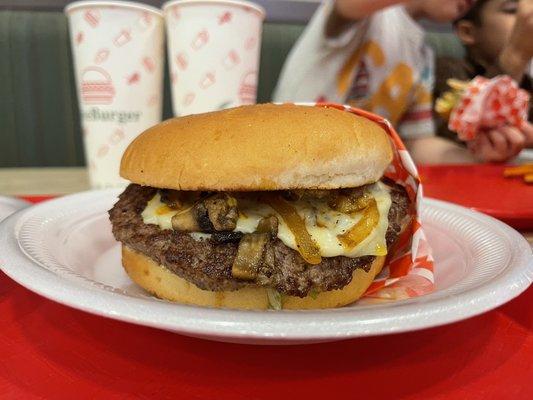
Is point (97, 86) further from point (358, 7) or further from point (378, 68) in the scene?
point (378, 68)

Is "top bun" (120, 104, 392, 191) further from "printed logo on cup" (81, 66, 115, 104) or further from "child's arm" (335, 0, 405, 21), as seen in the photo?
"child's arm" (335, 0, 405, 21)

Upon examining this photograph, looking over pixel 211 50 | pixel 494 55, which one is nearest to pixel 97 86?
pixel 211 50

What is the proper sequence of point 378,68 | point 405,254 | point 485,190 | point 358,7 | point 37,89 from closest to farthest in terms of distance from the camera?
1. point 405,254
2. point 485,190
3. point 358,7
4. point 378,68
5. point 37,89

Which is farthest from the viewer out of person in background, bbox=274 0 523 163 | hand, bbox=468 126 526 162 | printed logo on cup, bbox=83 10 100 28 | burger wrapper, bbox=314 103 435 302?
person in background, bbox=274 0 523 163

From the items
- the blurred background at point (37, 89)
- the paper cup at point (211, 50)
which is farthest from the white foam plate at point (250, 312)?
the blurred background at point (37, 89)

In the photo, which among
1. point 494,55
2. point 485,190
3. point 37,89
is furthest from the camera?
point 494,55

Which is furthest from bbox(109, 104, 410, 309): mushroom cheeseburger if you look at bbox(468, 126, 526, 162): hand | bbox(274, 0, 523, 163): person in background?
bbox(274, 0, 523, 163): person in background

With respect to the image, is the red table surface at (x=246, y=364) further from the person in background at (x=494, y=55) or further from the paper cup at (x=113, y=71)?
the person in background at (x=494, y=55)
